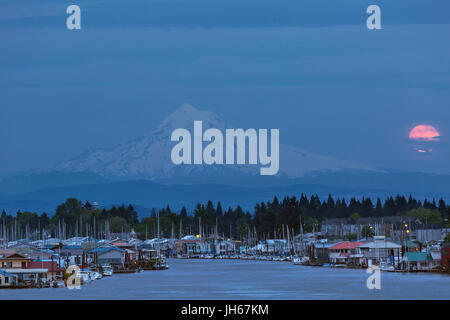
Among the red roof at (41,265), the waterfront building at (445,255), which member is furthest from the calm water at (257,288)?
the waterfront building at (445,255)

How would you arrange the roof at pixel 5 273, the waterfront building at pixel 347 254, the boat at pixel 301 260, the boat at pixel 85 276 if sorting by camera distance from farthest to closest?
1. the boat at pixel 301 260
2. the waterfront building at pixel 347 254
3. the boat at pixel 85 276
4. the roof at pixel 5 273

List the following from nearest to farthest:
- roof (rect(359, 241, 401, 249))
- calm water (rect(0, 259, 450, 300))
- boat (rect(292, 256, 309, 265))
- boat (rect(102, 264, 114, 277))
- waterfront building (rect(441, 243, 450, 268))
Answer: calm water (rect(0, 259, 450, 300)) < waterfront building (rect(441, 243, 450, 268)) < boat (rect(102, 264, 114, 277)) < roof (rect(359, 241, 401, 249)) < boat (rect(292, 256, 309, 265))

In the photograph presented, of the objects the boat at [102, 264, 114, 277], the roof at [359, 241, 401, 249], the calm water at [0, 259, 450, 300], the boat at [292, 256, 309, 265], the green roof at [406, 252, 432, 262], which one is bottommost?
the boat at [292, 256, 309, 265]

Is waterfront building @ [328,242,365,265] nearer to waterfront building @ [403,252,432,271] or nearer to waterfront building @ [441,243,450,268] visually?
waterfront building @ [403,252,432,271]

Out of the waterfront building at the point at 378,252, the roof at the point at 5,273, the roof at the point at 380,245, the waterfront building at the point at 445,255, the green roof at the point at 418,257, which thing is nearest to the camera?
the roof at the point at 5,273

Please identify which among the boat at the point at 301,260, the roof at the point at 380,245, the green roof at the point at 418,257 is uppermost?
the roof at the point at 380,245

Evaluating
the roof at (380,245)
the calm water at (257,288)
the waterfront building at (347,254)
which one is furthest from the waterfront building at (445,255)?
the waterfront building at (347,254)

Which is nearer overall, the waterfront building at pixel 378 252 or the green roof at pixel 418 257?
the green roof at pixel 418 257

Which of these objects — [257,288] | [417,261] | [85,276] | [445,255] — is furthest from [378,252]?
[257,288]

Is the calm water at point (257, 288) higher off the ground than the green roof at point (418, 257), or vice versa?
the green roof at point (418, 257)

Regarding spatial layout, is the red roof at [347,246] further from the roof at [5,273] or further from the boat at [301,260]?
the roof at [5,273]

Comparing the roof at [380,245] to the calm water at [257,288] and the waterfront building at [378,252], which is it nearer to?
the waterfront building at [378,252]

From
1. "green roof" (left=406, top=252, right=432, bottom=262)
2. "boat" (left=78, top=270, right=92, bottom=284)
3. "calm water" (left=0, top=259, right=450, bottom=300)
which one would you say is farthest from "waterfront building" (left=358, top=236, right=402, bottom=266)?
"boat" (left=78, top=270, right=92, bottom=284)
